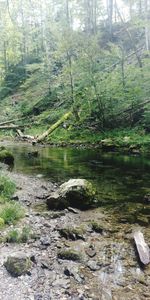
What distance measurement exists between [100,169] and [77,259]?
9060mm

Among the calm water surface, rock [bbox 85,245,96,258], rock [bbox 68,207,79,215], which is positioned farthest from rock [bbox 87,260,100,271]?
the calm water surface

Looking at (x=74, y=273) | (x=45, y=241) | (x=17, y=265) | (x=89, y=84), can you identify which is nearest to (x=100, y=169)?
(x=45, y=241)

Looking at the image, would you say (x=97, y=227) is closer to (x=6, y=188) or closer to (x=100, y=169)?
(x=6, y=188)

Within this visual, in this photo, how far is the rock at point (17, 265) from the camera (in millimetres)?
5496

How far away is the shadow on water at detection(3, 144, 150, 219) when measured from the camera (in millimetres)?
10961

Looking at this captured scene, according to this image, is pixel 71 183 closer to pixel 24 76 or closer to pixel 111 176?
pixel 111 176

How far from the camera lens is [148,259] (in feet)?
20.5

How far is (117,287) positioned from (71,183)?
4.87 metres

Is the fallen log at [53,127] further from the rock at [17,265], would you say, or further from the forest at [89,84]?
the rock at [17,265]

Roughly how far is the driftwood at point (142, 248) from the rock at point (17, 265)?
218 centimetres

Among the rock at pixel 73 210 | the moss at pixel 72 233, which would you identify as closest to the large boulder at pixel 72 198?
the rock at pixel 73 210

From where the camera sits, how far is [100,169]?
15.2 meters

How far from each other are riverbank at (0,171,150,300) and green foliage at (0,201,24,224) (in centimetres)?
20

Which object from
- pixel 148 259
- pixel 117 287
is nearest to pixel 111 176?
pixel 148 259
